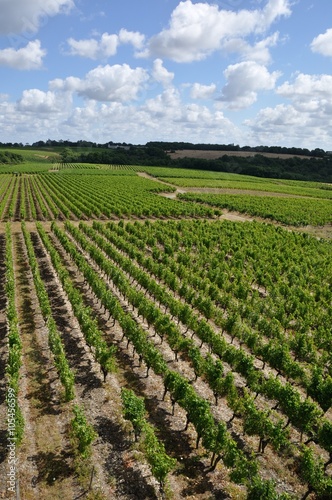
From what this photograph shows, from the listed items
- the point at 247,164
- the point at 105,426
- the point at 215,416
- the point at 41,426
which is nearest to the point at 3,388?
the point at 41,426

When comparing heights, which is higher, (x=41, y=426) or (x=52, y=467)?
(x=41, y=426)

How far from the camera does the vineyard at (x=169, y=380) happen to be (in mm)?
12789

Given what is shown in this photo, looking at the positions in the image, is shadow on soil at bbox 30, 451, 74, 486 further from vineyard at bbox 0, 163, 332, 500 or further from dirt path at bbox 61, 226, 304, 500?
dirt path at bbox 61, 226, 304, 500

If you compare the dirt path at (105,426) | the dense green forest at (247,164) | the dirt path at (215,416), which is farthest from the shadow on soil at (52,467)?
the dense green forest at (247,164)

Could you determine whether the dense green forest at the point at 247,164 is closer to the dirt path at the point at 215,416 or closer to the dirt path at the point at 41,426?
the dirt path at the point at 215,416

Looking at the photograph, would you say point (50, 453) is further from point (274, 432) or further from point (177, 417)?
point (274, 432)

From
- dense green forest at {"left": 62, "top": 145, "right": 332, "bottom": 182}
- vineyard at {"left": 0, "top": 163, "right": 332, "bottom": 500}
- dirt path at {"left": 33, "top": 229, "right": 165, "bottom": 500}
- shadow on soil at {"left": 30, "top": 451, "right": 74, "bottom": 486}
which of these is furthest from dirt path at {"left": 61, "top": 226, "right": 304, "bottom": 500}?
dense green forest at {"left": 62, "top": 145, "right": 332, "bottom": 182}

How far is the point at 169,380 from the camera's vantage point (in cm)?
1623

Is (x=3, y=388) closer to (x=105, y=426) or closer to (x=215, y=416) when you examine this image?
(x=105, y=426)

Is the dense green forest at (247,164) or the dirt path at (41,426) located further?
the dense green forest at (247,164)

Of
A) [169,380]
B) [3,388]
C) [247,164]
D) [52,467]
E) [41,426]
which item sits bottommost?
[52,467]

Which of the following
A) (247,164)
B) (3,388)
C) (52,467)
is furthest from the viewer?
(247,164)

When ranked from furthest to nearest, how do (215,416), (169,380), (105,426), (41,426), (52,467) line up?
(169,380), (215,416), (105,426), (41,426), (52,467)

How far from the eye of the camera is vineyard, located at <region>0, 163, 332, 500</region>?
1279cm
